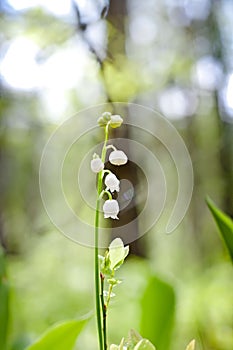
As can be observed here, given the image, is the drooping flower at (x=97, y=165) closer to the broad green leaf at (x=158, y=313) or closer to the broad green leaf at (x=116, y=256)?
the broad green leaf at (x=116, y=256)

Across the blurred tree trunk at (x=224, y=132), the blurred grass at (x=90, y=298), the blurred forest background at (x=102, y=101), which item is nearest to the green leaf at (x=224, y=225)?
the blurred forest background at (x=102, y=101)

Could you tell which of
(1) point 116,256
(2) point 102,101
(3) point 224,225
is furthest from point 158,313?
(2) point 102,101

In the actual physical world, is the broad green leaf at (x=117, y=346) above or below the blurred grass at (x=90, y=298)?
above

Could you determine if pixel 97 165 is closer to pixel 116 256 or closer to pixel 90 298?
pixel 116 256

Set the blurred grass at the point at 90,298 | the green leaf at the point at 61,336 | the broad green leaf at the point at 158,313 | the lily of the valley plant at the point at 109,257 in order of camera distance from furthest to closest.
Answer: the blurred grass at the point at 90,298 < the broad green leaf at the point at 158,313 < the green leaf at the point at 61,336 < the lily of the valley plant at the point at 109,257

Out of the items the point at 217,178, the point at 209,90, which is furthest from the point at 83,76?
the point at 217,178

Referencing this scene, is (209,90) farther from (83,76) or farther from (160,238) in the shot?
(160,238)
